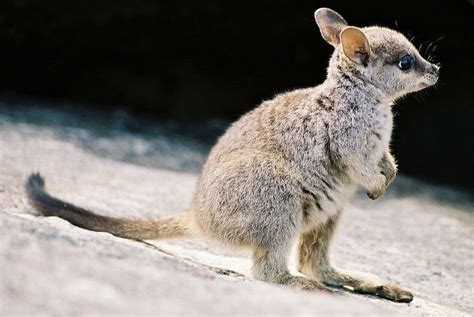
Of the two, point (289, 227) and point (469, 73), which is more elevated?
point (469, 73)

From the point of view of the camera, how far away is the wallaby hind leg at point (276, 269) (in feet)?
15.6

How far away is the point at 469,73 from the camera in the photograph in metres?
10.3

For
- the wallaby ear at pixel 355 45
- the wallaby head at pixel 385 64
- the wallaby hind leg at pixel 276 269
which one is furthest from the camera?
the wallaby head at pixel 385 64

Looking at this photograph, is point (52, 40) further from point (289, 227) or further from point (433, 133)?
point (289, 227)

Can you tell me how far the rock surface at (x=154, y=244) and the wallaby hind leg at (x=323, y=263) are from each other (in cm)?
15

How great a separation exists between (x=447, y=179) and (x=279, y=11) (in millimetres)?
3020

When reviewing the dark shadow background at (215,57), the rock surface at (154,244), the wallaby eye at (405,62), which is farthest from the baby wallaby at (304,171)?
the dark shadow background at (215,57)

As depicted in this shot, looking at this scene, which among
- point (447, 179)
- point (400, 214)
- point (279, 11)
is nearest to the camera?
point (400, 214)

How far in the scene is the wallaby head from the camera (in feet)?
17.4

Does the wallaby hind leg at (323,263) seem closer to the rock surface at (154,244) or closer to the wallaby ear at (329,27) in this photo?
the rock surface at (154,244)

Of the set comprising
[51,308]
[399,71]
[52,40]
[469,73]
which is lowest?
[51,308]

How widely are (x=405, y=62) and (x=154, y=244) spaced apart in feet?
6.87

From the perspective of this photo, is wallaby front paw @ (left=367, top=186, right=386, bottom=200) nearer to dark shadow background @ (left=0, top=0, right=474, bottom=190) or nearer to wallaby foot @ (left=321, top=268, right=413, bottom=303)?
wallaby foot @ (left=321, top=268, right=413, bottom=303)

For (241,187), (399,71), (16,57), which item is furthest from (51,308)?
(16,57)
